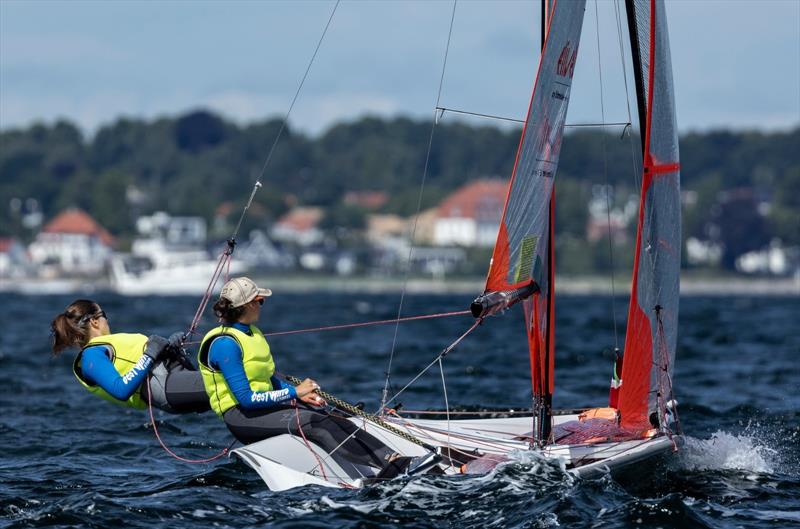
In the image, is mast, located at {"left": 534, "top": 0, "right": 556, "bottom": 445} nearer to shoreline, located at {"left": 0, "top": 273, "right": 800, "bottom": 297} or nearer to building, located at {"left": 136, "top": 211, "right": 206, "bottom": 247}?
shoreline, located at {"left": 0, "top": 273, "right": 800, "bottom": 297}

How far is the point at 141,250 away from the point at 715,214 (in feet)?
177

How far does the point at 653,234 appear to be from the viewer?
1103cm

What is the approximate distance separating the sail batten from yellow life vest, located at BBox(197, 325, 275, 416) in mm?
1678

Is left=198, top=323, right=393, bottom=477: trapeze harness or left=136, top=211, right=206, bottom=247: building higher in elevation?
left=136, top=211, right=206, bottom=247: building

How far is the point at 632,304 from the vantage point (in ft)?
36.0

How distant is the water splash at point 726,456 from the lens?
11.2 metres

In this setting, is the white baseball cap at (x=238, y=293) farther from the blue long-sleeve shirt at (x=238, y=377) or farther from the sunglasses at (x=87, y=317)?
the sunglasses at (x=87, y=317)

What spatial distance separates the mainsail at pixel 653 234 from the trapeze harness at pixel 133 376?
3427mm

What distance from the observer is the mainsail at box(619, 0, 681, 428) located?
10.9 metres

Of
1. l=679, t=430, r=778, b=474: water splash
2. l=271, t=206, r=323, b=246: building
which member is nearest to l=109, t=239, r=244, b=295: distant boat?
l=271, t=206, r=323, b=246: building

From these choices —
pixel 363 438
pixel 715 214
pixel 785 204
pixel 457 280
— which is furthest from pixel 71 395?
pixel 785 204

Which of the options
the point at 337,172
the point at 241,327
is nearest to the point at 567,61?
the point at 241,327

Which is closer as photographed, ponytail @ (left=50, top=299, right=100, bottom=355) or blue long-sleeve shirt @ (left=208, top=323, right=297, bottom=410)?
blue long-sleeve shirt @ (left=208, top=323, right=297, bottom=410)

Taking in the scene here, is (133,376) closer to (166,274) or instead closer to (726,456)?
(726,456)
